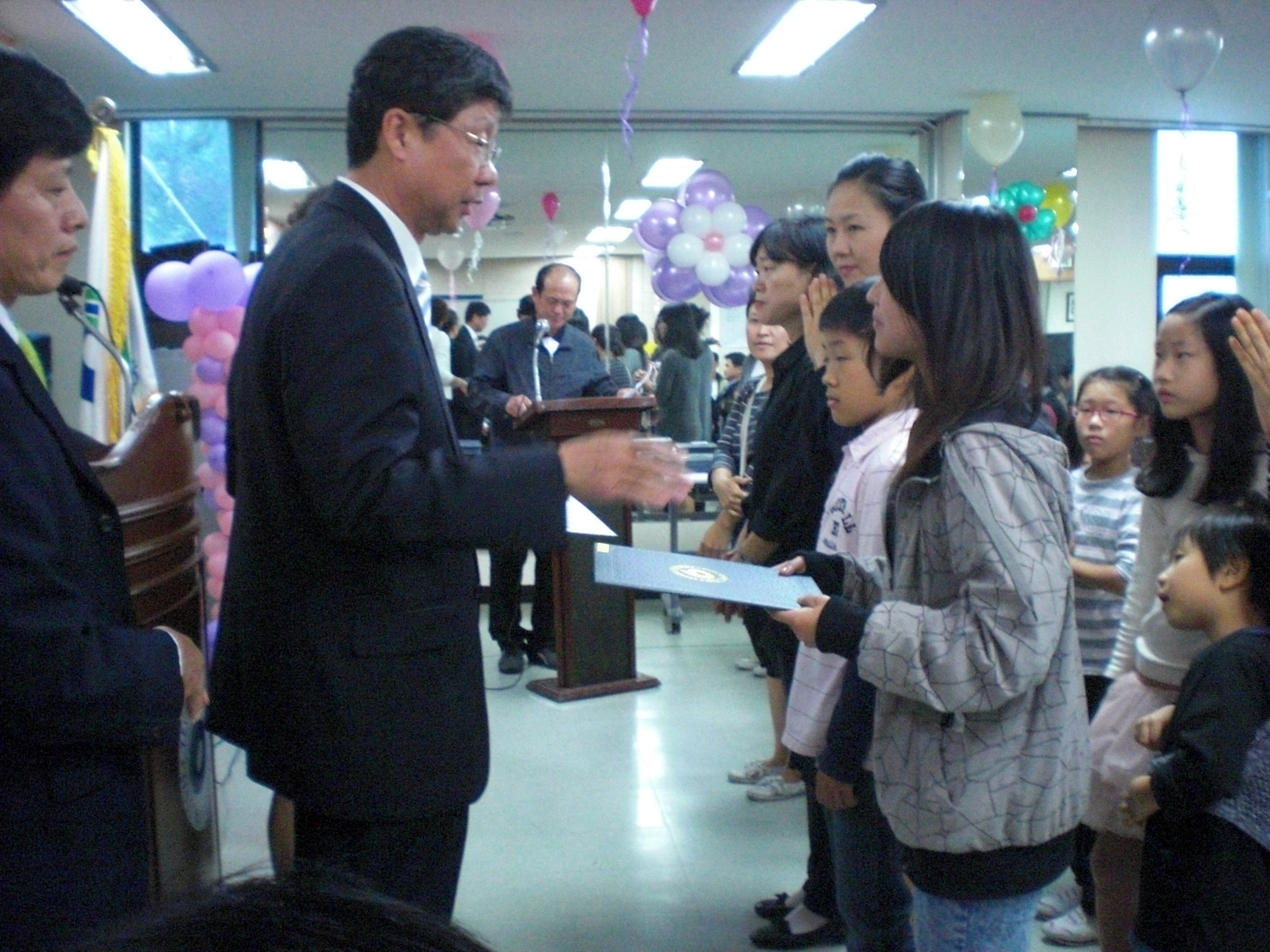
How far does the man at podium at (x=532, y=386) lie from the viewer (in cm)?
461

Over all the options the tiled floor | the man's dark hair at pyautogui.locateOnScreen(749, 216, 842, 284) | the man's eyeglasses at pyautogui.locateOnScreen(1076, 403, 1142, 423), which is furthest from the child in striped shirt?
the man's dark hair at pyautogui.locateOnScreen(749, 216, 842, 284)

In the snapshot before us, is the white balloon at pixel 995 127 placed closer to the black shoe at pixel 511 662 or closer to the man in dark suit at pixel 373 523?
the black shoe at pixel 511 662

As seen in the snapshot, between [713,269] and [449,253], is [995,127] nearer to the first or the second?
[713,269]

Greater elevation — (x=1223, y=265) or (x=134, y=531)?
(x=1223, y=265)

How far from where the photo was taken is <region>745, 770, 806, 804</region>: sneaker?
317 cm

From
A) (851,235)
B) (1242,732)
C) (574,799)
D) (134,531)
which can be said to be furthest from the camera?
(574,799)

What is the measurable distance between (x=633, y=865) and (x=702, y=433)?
499 cm

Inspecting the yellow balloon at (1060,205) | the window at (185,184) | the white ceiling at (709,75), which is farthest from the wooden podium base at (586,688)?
the yellow balloon at (1060,205)

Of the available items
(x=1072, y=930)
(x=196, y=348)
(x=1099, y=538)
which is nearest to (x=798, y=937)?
(x=1072, y=930)

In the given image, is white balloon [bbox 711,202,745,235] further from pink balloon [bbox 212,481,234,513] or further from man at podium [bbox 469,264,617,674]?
pink balloon [bbox 212,481,234,513]

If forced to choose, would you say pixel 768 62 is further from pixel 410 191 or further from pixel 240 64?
pixel 410 191

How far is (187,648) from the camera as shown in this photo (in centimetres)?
114

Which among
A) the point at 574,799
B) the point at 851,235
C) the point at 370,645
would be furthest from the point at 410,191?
the point at 574,799

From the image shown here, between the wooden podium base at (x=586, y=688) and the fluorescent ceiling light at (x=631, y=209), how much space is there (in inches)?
225
